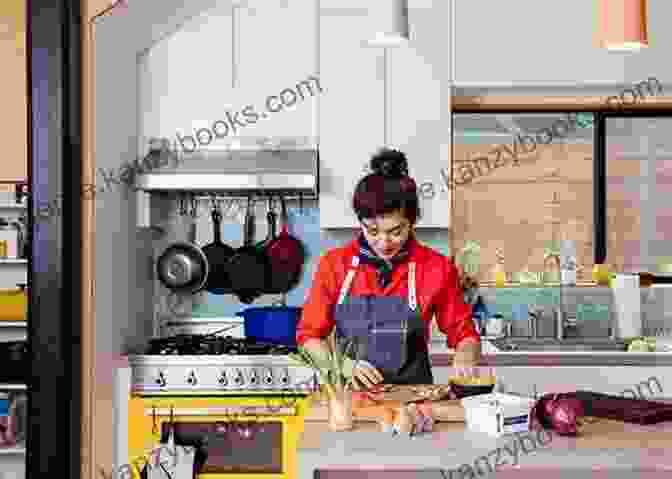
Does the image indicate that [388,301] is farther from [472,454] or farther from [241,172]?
[472,454]

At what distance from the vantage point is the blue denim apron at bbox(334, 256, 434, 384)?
125 inches

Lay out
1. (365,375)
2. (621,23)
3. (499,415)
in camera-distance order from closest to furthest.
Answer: (621,23)
(499,415)
(365,375)

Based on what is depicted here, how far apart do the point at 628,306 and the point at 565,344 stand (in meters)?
0.36

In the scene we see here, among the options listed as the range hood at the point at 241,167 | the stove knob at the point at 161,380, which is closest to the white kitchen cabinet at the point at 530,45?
the range hood at the point at 241,167

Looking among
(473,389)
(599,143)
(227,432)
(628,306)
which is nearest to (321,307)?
(473,389)

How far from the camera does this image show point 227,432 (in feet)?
12.6

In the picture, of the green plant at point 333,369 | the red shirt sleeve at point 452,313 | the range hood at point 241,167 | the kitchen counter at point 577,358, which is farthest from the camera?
the range hood at point 241,167

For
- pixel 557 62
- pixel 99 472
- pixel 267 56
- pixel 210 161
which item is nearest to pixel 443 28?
pixel 557 62

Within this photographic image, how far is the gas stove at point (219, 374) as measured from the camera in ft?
12.7

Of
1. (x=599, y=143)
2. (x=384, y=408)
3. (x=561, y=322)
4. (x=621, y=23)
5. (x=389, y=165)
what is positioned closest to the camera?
(x=621, y=23)

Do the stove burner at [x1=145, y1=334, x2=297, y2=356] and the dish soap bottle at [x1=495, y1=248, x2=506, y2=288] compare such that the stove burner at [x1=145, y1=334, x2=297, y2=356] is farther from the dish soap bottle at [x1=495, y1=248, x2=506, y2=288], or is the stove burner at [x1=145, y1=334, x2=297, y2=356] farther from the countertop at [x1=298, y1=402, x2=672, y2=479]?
the countertop at [x1=298, y1=402, x2=672, y2=479]

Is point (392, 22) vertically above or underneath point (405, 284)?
above

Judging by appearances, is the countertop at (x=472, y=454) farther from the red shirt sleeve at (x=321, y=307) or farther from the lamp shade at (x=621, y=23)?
the red shirt sleeve at (x=321, y=307)

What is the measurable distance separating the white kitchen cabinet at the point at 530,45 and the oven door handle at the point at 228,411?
5.40 ft
